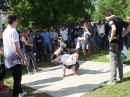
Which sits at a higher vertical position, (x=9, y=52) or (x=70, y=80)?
(x=9, y=52)

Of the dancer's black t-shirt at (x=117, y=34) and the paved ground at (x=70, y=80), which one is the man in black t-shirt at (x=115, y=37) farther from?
the paved ground at (x=70, y=80)

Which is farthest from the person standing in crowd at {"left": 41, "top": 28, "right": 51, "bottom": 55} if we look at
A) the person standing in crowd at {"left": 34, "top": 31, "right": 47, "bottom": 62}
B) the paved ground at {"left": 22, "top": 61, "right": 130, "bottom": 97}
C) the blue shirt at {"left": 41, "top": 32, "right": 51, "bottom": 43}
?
the paved ground at {"left": 22, "top": 61, "right": 130, "bottom": 97}

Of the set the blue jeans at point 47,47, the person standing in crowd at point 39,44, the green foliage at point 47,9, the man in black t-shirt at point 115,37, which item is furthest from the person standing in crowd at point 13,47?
the green foliage at point 47,9

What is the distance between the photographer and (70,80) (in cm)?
624

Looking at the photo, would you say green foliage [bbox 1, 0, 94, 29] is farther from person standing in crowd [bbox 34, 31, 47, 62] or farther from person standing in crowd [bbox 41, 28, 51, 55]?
person standing in crowd [bbox 34, 31, 47, 62]

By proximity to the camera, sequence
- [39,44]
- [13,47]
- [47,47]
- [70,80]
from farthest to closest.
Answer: [47,47], [39,44], [70,80], [13,47]

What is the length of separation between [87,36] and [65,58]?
3.14 metres

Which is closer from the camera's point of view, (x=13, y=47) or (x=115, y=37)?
(x=13, y=47)

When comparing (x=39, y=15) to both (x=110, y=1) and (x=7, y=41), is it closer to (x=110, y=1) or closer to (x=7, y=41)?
(x=7, y=41)

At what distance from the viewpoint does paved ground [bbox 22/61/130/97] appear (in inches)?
212

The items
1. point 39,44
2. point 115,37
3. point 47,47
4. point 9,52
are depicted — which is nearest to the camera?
point 9,52

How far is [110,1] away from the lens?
127 feet

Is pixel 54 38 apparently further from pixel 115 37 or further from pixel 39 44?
pixel 115 37

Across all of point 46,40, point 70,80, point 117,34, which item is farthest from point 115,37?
point 46,40
